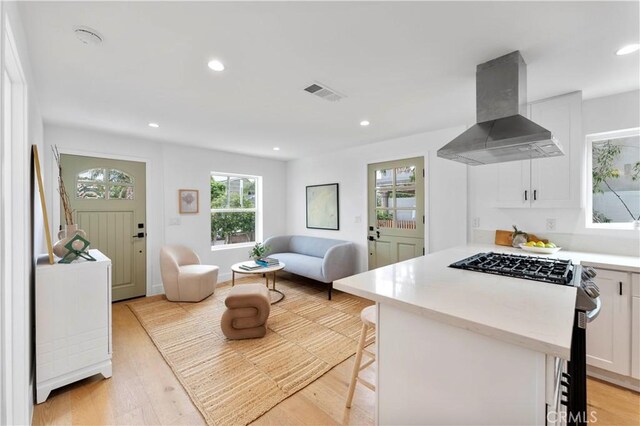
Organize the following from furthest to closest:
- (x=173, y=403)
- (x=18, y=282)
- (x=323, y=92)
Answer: (x=323, y=92) → (x=173, y=403) → (x=18, y=282)

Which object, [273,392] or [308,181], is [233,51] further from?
[308,181]

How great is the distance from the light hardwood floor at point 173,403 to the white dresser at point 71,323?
0.13 m

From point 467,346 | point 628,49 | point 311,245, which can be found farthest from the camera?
point 311,245

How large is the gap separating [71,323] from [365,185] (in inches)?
150

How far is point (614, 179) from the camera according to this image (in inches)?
104

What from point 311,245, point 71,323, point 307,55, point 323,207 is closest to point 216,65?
point 307,55

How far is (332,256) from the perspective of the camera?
4.15 metres

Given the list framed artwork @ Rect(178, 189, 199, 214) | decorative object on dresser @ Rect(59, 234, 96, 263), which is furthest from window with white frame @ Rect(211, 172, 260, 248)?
decorative object on dresser @ Rect(59, 234, 96, 263)

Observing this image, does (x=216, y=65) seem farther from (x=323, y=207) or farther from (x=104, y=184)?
(x=323, y=207)

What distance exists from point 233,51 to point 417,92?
159cm

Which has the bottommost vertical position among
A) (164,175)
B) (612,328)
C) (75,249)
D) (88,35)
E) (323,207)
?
(612,328)

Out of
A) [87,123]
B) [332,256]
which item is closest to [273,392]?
[332,256]

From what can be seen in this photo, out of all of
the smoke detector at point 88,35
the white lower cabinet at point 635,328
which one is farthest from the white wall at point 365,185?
the smoke detector at point 88,35

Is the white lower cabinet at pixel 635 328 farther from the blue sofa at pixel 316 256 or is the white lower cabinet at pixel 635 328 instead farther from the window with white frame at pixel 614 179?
the blue sofa at pixel 316 256
